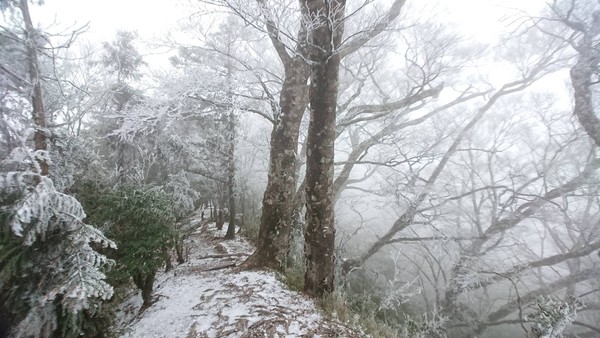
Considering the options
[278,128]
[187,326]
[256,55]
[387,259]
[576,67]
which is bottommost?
[387,259]

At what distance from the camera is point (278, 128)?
510 centimetres

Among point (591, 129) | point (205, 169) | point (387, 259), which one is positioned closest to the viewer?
point (591, 129)

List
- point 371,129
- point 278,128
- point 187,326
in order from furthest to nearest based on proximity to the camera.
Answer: point 371,129 → point 278,128 → point 187,326

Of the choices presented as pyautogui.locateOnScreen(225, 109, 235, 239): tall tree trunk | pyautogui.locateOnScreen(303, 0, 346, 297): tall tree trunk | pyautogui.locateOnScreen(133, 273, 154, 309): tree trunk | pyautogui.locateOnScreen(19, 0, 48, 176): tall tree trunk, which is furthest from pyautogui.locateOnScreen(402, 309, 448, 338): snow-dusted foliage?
pyautogui.locateOnScreen(19, 0, 48, 176): tall tree trunk

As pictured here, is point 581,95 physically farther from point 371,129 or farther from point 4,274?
point 4,274

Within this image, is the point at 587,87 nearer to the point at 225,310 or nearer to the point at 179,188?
the point at 225,310

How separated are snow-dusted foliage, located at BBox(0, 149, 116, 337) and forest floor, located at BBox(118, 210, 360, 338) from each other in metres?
1.25

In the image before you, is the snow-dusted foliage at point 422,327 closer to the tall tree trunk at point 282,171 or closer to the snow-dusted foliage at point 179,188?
the tall tree trunk at point 282,171

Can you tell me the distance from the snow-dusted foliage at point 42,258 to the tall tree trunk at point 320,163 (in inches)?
98.7

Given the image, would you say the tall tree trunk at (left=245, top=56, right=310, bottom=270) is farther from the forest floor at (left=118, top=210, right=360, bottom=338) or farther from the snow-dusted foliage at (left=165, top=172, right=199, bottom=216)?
the snow-dusted foliage at (left=165, top=172, right=199, bottom=216)

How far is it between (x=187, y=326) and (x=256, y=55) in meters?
9.19

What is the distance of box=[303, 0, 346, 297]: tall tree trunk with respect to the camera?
356 cm

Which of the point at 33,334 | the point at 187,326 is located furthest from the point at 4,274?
the point at 187,326

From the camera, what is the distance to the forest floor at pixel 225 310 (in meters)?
3.29
